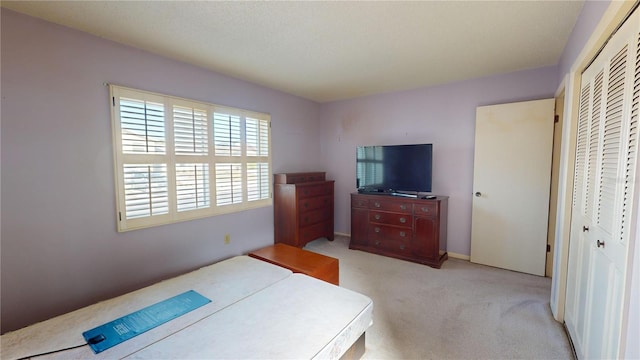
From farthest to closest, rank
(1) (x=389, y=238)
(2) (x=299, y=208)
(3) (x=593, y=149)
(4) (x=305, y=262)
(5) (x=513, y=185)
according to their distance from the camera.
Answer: (2) (x=299, y=208)
(1) (x=389, y=238)
(5) (x=513, y=185)
(4) (x=305, y=262)
(3) (x=593, y=149)

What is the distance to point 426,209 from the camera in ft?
10.7

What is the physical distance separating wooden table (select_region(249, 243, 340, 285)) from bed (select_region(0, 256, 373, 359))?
41cm

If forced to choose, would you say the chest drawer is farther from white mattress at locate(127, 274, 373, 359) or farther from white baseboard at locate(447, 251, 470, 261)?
white mattress at locate(127, 274, 373, 359)

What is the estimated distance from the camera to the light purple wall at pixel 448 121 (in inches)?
123

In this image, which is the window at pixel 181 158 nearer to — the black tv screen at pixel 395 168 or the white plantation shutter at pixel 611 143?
the black tv screen at pixel 395 168

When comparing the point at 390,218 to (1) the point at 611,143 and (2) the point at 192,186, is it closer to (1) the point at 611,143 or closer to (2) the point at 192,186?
(1) the point at 611,143

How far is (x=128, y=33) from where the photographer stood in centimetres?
217

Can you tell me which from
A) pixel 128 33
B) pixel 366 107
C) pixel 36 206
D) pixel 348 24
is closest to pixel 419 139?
pixel 366 107

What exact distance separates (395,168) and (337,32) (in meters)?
2.06

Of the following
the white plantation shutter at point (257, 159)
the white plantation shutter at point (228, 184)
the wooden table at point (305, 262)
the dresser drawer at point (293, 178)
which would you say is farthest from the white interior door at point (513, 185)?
the white plantation shutter at point (228, 184)

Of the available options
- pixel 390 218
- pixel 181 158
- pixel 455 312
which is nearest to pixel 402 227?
pixel 390 218

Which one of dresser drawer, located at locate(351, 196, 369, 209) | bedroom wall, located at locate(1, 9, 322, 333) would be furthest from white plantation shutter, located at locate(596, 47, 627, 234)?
bedroom wall, located at locate(1, 9, 322, 333)

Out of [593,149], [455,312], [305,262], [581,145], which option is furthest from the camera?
[305,262]

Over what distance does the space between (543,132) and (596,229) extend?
6.21 feet
